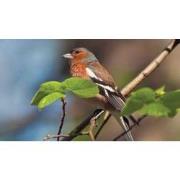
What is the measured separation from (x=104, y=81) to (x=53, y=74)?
0.23m

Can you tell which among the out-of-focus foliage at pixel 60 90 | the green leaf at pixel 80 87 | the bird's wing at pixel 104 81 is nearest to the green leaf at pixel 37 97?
the out-of-focus foliage at pixel 60 90

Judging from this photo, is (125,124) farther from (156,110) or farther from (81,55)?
(81,55)

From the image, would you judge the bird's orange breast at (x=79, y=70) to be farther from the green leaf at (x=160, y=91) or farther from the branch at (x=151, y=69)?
the green leaf at (x=160, y=91)

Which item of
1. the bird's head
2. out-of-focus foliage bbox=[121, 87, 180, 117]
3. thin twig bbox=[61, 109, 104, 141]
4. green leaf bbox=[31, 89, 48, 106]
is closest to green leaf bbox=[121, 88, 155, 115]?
out-of-focus foliage bbox=[121, 87, 180, 117]

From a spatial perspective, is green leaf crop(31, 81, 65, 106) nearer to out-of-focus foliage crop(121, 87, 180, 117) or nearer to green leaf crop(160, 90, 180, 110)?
out-of-focus foliage crop(121, 87, 180, 117)

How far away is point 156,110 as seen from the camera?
2869 millimetres

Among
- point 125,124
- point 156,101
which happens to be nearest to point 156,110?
point 156,101

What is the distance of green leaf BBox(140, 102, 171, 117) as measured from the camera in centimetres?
287

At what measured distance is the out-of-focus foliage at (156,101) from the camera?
287 centimetres

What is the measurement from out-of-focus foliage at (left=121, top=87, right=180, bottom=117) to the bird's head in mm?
258
